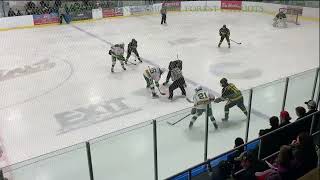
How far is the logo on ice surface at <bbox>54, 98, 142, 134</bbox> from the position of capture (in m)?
5.55

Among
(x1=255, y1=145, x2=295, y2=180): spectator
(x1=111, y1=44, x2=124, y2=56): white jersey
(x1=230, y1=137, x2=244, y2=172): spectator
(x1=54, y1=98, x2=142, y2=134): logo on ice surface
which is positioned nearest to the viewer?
(x1=255, y1=145, x2=295, y2=180): spectator

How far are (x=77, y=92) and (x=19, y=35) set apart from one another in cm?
560

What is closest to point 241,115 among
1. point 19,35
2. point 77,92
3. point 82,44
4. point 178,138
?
point 178,138

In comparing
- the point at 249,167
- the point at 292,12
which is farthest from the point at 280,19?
the point at 249,167

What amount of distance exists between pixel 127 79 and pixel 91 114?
1.85 meters

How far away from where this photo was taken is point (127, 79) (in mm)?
7605

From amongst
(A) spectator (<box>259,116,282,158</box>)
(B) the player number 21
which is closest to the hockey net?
(B) the player number 21

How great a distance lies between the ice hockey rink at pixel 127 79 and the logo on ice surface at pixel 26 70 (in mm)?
22

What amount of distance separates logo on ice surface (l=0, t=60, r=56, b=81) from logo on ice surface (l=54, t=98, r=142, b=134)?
8.39 ft

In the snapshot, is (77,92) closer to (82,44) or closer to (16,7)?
(82,44)

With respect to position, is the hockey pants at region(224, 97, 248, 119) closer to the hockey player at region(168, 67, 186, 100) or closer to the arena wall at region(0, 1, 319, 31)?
the hockey player at region(168, 67, 186, 100)

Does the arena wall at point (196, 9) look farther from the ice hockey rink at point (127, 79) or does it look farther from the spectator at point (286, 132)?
the spectator at point (286, 132)

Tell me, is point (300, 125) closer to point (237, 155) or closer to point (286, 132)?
point (286, 132)

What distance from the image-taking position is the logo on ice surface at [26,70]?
25.8ft
